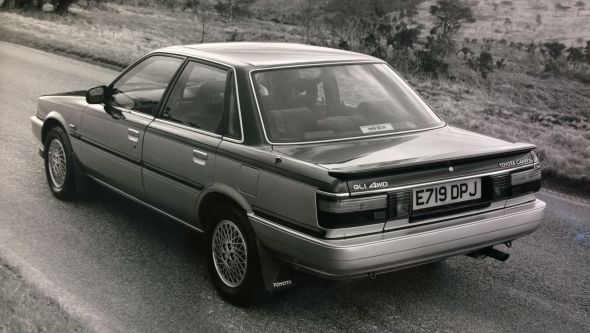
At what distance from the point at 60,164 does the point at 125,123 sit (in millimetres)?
1276

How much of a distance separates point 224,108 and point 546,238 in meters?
2.97

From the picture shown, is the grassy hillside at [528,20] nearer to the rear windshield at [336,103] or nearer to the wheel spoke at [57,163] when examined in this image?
the rear windshield at [336,103]

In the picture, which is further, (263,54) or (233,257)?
(263,54)

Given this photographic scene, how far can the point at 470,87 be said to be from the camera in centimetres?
1700

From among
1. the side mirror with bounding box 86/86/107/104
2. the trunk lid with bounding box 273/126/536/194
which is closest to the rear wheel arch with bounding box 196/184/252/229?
the trunk lid with bounding box 273/126/536/194

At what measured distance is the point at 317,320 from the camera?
3.99m

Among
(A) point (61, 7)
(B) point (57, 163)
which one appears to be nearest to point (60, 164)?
(B) point (57, 163)

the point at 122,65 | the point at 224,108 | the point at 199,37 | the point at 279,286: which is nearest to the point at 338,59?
the point at 224,108

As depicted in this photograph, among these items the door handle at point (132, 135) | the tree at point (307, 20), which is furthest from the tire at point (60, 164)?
the tree at point (307, 20)

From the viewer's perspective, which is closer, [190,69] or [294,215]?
[294,215]

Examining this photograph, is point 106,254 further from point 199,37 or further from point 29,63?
point 199,37

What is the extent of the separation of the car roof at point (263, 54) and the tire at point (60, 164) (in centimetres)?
148

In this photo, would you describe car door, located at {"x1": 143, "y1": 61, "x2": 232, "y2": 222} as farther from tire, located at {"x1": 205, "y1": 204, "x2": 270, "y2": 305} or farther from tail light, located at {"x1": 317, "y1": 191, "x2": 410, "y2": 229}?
tail light, located at {"x1": 317, "y1": 191, "x2": 410, "y2": 229}

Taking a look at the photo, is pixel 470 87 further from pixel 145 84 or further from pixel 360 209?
pixel 360 209
